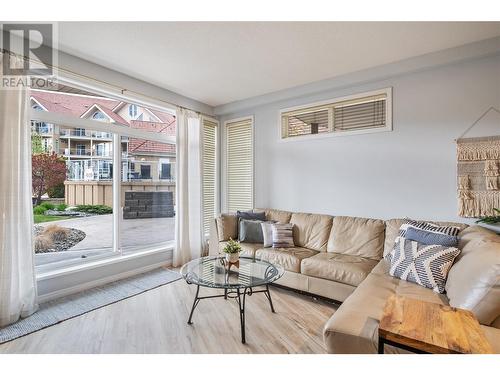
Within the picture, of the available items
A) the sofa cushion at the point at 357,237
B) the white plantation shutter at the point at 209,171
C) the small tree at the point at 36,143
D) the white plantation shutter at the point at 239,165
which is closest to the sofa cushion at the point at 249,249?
the sofa cushion at the point at 357,237

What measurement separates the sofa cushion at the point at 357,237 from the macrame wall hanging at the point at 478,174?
83cm

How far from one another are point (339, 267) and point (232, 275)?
3.60 ft

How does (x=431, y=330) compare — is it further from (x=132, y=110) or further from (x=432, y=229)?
(x=132, y=110)

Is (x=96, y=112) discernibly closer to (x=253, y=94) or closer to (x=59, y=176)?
(x=59, y=176)

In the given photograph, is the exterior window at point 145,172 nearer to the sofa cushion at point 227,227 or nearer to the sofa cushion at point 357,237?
the sofa cushion at point 227,227

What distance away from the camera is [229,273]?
7.66ft

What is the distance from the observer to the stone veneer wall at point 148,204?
3.56 m

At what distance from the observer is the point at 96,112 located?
10.1 ft

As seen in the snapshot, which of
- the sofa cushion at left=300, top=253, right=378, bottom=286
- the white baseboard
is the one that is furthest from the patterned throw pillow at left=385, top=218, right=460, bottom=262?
the white baseboard

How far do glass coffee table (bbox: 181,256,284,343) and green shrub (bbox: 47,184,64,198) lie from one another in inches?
68.8

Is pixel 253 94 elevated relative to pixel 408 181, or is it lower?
elevated
